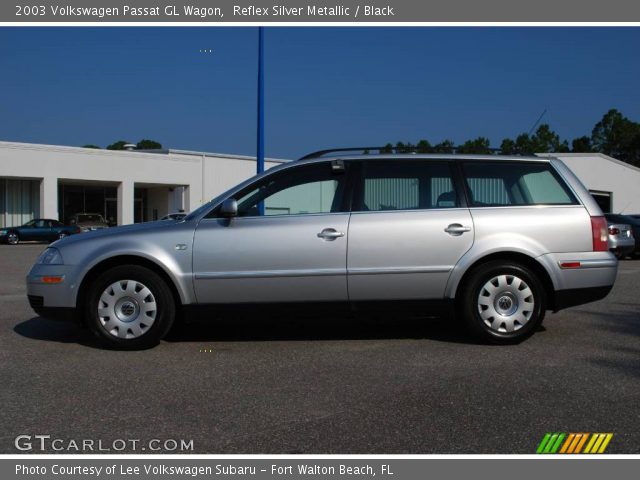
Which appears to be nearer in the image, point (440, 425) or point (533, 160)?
point (440, 425)

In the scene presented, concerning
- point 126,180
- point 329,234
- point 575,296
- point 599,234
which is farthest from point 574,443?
point 126,180

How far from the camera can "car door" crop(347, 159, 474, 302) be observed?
5.93 m

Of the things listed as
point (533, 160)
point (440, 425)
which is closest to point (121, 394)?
point (440, 425)

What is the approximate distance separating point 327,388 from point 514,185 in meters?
2.77

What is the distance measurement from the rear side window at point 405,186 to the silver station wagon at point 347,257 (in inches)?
0.5

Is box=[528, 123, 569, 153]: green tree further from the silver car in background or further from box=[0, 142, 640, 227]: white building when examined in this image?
the silver car in background

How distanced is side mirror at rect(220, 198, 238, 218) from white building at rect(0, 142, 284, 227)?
32.1 m

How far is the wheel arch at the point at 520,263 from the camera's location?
6051mm

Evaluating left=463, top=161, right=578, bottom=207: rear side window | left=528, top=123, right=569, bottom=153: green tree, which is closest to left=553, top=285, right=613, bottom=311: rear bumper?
left=463, top=161, right=578, bottom=207: rear side window

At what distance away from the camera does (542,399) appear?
4402 mm

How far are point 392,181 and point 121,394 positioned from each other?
3.01 metres
